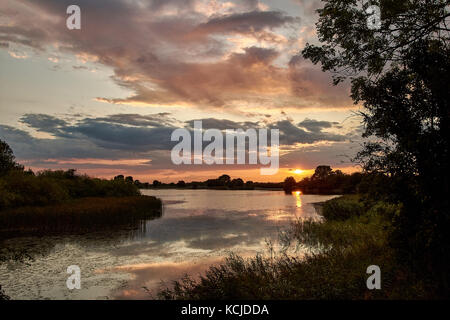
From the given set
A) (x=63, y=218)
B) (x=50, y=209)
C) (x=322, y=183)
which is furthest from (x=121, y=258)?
(x=322, y=183)

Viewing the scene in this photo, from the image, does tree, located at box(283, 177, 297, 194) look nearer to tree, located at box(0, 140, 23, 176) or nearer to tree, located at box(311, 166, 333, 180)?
tree, located at box(311, 166, 333, 180)

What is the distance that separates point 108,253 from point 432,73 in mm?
20676

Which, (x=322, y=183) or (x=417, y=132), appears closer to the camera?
(x=417, y=132)

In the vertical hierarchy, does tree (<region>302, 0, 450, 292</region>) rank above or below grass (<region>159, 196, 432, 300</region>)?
above

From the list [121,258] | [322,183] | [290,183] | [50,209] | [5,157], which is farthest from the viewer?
[290,183]

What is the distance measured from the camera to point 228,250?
71.3ft

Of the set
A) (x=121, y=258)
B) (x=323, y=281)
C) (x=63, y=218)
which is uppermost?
(x=323, y=281)

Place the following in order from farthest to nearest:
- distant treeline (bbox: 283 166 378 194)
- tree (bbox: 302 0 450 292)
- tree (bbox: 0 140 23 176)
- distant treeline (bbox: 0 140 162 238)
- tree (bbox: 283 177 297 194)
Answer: tree (bbox: 283 177 297 194) < distant treeline (bbox: 283 166 378 194) < tree (bbox: 0 140 23 176) < distant treeline (bbox: 0 140 162 238) < tree (bbox: 302 0 450 292)

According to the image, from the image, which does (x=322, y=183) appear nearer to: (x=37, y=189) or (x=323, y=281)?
(x=37, y=189)

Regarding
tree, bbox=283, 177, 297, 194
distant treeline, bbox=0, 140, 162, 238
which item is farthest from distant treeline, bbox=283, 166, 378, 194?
distant treeline, bbox=0, 140, 162, 238

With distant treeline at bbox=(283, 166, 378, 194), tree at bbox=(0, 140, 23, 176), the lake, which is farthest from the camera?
distant treeline at bbox=(283, 166, 378, 194)

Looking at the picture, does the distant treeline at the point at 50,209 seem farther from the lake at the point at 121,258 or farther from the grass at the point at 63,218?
the lake at the point at 121,258

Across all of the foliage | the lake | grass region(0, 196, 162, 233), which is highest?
the foliage
